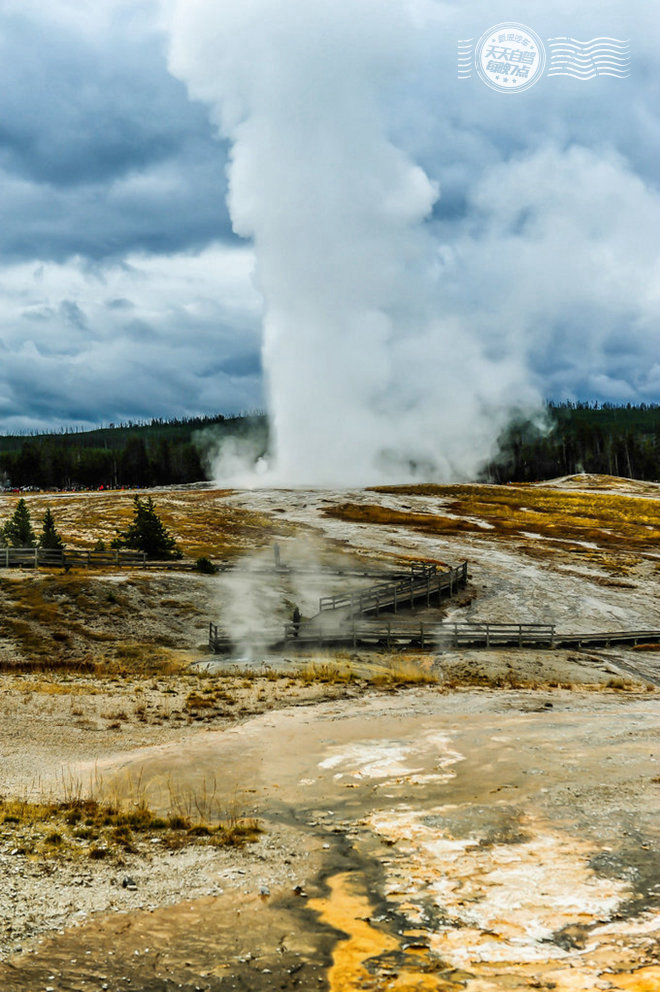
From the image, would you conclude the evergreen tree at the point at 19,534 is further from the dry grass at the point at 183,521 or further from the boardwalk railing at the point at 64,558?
the dry grass at the point at 183,521

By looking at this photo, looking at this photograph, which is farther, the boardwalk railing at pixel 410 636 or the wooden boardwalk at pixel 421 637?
the boardwalk railing at pixel 410 636

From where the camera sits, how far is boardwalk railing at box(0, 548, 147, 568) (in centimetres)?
4575

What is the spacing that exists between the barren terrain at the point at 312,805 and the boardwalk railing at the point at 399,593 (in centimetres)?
459

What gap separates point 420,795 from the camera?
15.2m

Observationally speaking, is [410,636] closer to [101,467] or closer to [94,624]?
[94,624]

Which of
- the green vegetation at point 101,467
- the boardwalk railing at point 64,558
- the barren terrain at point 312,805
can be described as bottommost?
the barren terrain at point 312,805

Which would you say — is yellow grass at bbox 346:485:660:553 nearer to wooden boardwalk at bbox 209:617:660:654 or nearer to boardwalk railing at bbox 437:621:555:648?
wooden boardwalk at bbox 209:617:660:654

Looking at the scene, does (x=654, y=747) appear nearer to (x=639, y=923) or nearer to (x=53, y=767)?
(x=639, y=923)

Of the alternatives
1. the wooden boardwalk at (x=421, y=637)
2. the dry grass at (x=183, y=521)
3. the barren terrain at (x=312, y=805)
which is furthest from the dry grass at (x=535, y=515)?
the barren terrain at (x=312, y=805)

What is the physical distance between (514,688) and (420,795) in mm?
16418

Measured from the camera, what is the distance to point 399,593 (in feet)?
155

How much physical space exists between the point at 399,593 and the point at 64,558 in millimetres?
23023

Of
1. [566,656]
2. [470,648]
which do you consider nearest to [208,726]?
[470,648]

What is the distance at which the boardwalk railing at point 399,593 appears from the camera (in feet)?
143
